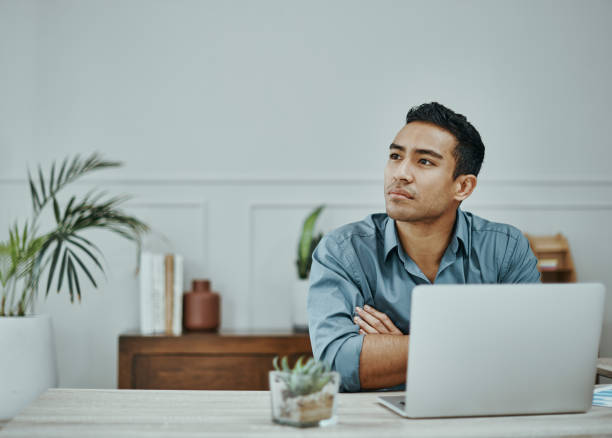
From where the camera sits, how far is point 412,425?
978 millimetres

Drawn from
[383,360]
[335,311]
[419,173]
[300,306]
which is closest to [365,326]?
[335,311]

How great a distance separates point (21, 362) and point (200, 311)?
75cm

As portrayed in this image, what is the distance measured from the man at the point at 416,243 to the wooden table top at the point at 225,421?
46 centimetres

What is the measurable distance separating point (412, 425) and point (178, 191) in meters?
2.11

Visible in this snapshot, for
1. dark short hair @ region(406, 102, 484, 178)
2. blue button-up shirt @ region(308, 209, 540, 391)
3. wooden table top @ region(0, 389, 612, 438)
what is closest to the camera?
wooden table top @ region(0, 389, 612, 438)

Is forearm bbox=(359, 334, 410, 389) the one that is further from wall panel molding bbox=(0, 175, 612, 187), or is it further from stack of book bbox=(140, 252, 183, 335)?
wall panel molding bbox=(0, 175, 612, 187)

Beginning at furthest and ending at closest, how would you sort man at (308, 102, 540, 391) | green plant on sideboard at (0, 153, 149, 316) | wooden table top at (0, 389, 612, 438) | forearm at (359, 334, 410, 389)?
green plant on sideboard at (0, 153, 149, 316), man at (308, 102, 540, 391), forearm at (359, 334, 410, 389), wooden table top at (0, 389, 612, 438)

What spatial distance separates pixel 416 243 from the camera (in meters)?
1.77

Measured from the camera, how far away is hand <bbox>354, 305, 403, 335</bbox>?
5.17 ft

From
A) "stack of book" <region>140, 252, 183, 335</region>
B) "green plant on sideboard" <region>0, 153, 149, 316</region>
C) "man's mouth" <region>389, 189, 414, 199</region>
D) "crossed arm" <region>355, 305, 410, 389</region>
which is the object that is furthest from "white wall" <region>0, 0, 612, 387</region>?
"crossed arm" <region>355, 305, 410, 389</region>

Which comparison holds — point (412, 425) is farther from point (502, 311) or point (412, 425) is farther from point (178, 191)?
point (178, 191)

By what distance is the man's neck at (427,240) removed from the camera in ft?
5.74

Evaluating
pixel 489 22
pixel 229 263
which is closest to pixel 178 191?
pixel 229 263

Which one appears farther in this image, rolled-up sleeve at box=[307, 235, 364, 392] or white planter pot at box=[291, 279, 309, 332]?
white planter pot at box=[291, 279, 309, 332]
